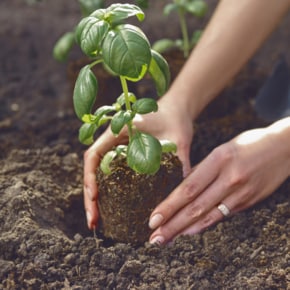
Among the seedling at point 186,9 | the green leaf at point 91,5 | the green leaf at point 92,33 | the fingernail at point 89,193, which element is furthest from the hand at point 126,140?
the seedling at point 186,9

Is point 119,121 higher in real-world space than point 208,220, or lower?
higher

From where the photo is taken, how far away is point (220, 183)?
199 centimetres

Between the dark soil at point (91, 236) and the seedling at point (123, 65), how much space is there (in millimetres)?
259

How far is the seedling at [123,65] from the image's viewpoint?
1756 mm

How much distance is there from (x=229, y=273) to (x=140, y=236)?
0.29 metres

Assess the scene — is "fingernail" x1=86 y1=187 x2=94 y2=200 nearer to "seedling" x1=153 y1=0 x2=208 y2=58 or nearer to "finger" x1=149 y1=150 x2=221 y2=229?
"finger" x1=149 y1=150 x2=221 y2=229

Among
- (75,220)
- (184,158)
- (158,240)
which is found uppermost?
(184,158)

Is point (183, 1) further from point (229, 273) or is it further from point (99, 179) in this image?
point (229, 273)

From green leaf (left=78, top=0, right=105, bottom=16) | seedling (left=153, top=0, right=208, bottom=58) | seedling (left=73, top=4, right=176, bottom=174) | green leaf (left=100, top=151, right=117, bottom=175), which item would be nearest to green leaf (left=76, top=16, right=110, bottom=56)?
seedling (left=73, top=4, right=176, bottom=174)

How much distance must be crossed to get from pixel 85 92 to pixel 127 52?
0.20 m

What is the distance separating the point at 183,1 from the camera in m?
2.98

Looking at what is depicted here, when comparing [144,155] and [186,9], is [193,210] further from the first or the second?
[186,9]

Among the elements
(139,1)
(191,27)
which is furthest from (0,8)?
(139,1)

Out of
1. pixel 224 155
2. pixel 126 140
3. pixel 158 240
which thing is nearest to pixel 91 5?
pixel 126 140
